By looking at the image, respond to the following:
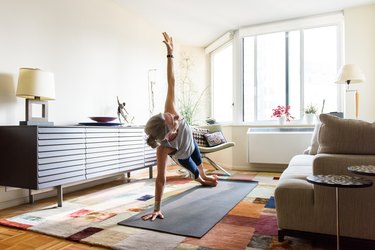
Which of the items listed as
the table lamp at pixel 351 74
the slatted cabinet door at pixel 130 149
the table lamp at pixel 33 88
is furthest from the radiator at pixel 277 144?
the table lamp at pixel 33 88

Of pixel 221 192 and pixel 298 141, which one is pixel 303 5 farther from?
pixel 221 192

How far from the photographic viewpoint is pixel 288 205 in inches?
68.8

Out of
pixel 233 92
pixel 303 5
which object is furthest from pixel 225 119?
pixel 303 5

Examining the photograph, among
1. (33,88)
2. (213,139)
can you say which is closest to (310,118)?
(213,139)

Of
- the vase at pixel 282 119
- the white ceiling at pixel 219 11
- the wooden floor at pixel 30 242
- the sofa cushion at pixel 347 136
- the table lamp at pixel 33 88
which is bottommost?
the wooden floor at pixel 30 242

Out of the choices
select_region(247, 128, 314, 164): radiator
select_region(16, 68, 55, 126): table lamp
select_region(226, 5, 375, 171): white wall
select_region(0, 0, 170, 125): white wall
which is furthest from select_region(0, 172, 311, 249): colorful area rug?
select_region(226, 5, 375, 171): white wall

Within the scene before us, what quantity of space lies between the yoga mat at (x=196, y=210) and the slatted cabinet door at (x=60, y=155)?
81 centimetres

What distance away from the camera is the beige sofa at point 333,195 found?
1592mm

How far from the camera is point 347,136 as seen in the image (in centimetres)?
170

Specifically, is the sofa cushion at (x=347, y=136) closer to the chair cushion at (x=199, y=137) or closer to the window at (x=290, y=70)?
the chair cushion at (x=199, y=137)

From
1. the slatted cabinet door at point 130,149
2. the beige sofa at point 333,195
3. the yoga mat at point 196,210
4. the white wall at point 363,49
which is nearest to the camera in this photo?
the beige sofa at point 333,195

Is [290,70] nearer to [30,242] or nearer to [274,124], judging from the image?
[274,124]

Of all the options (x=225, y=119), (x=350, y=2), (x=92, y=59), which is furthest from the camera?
(x=225, y=119)

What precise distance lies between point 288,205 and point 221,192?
1.54 m
